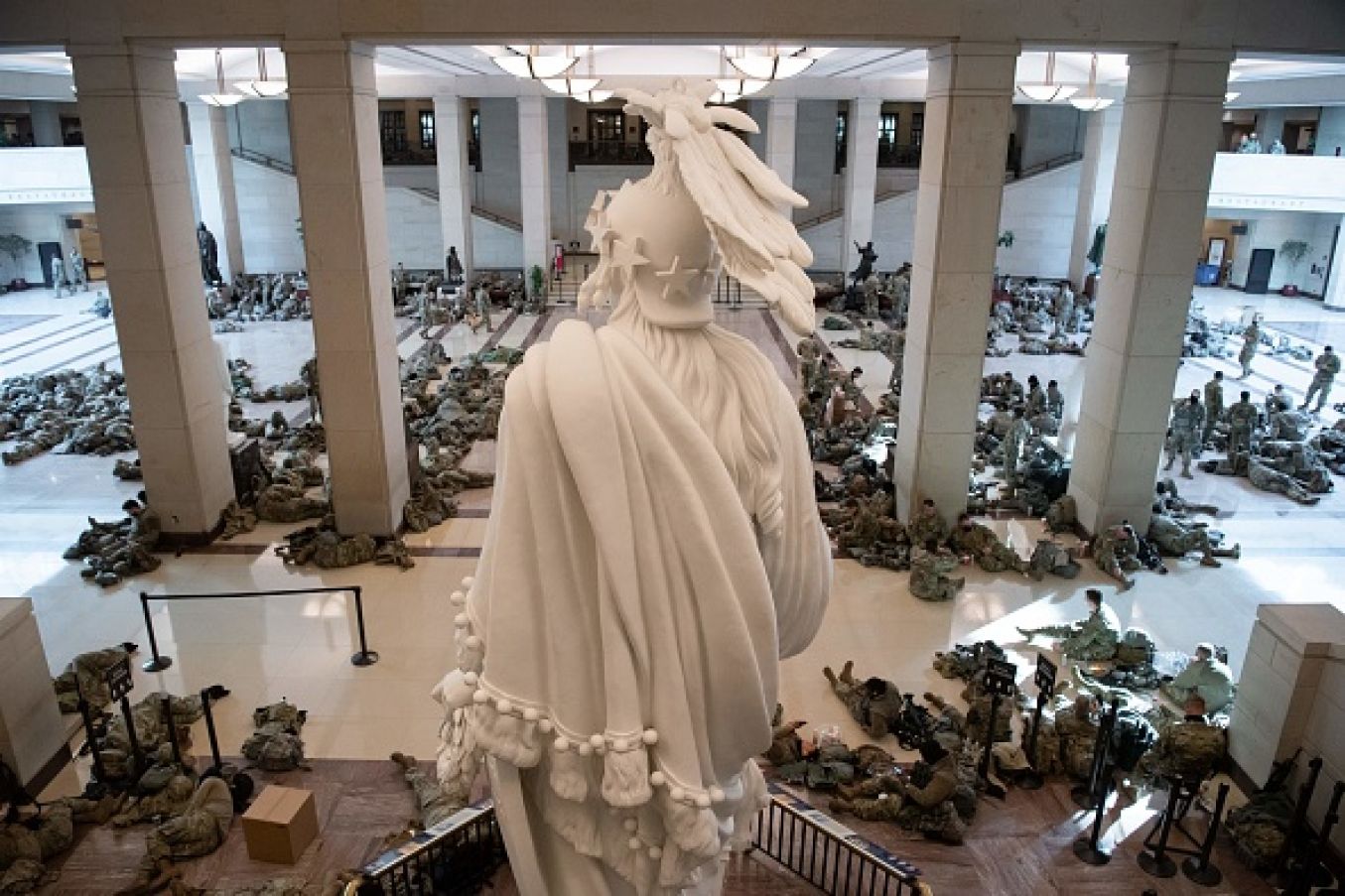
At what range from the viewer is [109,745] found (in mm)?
6566

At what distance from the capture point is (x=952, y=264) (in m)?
9.46

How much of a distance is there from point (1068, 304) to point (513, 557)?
2009 centimetres

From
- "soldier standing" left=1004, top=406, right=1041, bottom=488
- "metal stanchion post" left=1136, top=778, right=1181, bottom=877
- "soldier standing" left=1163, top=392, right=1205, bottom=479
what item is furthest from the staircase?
"metal stanchion post" left=1136, top=778, right=1181, bottom=877

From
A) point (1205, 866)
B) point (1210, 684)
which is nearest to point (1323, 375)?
point (1210, 684)

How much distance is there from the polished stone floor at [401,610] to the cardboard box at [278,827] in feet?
2.81

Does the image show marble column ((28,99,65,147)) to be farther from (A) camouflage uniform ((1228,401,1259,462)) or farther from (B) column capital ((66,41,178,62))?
(A) camouflage uniform ((1228,401,1259,462))

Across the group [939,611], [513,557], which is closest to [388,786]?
[513,557]

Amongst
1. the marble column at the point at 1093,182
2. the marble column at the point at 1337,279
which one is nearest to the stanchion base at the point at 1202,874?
the marble column at the point at 1093,182

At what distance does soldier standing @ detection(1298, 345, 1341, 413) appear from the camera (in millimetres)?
14336

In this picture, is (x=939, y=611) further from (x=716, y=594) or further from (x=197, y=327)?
(x=197, y=327)

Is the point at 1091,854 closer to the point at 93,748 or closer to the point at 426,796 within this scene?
the point at 426,796

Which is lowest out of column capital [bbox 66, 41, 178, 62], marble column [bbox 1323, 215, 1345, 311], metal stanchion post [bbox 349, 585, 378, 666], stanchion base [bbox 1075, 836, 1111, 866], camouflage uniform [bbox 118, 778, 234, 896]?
stanchion base [bbox 1075, 836, 1111, 866]

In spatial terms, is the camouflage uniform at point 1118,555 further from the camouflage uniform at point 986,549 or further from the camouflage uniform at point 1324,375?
the camouflage uniform at point 1324,375

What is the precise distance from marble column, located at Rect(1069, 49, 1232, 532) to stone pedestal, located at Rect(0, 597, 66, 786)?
9.44 m
